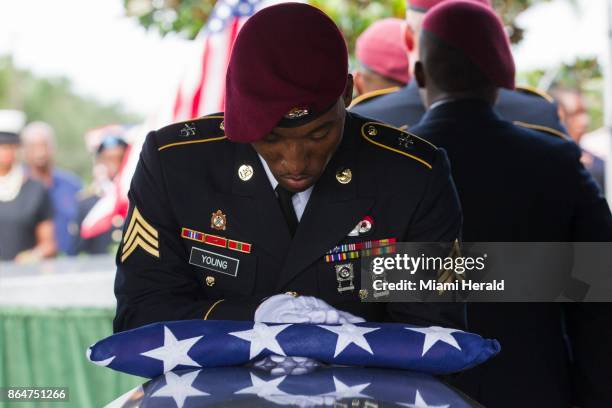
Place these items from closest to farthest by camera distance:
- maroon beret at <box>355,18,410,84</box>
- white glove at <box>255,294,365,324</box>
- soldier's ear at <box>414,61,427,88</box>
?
white glove at <box>255,294,365,324</box>
soldier's ear at <box>414,61,427,88</box>
maroon beret at <box>355,18,410,84</box>

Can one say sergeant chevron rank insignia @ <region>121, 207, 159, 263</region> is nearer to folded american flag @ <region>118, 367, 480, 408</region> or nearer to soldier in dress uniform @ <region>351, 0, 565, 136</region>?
folded american flag @ <region>118, 367, 480, 408</region>

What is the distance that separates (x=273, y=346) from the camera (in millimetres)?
1794

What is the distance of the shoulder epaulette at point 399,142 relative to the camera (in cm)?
236

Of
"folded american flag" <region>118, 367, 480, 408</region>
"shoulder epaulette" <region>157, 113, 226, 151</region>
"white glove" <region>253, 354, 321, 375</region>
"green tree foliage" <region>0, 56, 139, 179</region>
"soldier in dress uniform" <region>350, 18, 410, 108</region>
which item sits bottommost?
"folded american flag" <region>118, 367, 480, 408</region>

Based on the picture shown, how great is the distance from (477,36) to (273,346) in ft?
4.83

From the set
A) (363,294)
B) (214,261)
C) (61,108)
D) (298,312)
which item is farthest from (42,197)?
(61,108)

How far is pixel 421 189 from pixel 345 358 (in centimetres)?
62

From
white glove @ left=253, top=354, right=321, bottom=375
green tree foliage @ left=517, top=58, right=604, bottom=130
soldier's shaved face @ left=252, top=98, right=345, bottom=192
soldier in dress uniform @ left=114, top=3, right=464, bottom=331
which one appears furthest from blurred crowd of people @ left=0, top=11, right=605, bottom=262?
white glove @ left=253, top=354, right=321, bottom=375

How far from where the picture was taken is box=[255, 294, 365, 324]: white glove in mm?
1955

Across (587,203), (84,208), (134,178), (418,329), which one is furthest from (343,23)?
(418,329)

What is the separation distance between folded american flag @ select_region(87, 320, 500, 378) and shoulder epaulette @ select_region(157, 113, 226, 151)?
0.63 m

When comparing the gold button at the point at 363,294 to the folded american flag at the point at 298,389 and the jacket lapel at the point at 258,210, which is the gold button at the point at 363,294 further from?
the folded american flag at the point at 298,389

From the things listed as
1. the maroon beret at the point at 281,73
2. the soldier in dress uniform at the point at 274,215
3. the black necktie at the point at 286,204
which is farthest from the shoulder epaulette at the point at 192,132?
the maroon beret at the point at 281,73

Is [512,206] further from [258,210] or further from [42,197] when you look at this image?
[42,197]
